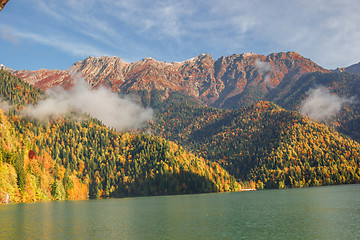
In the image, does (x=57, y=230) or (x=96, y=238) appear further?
(x=57, y=230)

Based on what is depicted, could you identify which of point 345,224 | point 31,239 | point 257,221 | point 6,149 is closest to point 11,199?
point 6,149

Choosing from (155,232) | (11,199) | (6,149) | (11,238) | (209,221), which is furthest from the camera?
(6,149)

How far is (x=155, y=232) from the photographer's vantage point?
7269cm

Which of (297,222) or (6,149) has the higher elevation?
(6,149)

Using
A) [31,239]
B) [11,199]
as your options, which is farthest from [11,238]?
[11,199]

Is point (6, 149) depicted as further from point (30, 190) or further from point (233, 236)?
point (233, 236)

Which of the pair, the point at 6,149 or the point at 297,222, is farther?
the point at 6,149

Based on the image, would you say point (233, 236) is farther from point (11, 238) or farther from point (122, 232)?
point (11, 238)

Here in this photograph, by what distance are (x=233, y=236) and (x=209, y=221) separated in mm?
24362

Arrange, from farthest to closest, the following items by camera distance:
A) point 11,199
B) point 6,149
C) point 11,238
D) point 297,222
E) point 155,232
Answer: point 6,149 → point 11,199 → point 297,222 → point 155,232 → point 11,238

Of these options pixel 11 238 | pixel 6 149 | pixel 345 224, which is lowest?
pixel 345 224

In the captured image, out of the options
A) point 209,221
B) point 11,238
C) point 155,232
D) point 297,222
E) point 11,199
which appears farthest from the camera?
point 11,199

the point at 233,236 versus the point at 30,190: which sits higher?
the point at 30,190

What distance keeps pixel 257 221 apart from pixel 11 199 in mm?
144689
